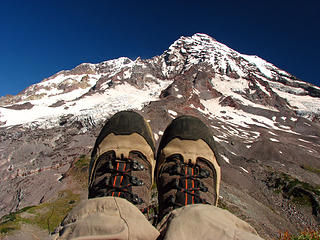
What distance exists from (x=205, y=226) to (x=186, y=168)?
1.76 m

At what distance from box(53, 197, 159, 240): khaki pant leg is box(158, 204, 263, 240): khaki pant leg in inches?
7.4

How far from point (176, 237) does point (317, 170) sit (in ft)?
89.2

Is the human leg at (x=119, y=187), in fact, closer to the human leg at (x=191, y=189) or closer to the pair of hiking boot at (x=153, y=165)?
the pair of hiking boot at (x=153, y=165)

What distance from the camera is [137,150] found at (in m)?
3.20

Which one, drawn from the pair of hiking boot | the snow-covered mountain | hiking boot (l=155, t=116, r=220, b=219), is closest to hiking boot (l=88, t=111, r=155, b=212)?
the pair of hiking boot

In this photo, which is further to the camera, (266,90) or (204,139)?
(266,90)

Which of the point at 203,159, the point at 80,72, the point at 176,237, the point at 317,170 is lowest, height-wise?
the point at 176,237

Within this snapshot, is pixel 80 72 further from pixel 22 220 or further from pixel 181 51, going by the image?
pixel 22 220

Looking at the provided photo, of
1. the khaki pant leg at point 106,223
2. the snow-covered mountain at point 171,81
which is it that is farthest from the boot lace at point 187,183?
the snow-covered mountain at point 171,81

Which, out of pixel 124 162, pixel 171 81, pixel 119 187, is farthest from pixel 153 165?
pixel 171 81

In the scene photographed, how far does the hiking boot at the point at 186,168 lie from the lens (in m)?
2.49

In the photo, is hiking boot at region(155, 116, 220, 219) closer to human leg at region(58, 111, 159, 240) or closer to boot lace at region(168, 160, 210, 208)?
boot lace at region(168, 160, 210, 208)

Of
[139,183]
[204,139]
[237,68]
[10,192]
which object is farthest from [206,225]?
[237,68]

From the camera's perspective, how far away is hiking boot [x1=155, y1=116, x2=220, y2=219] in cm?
249
